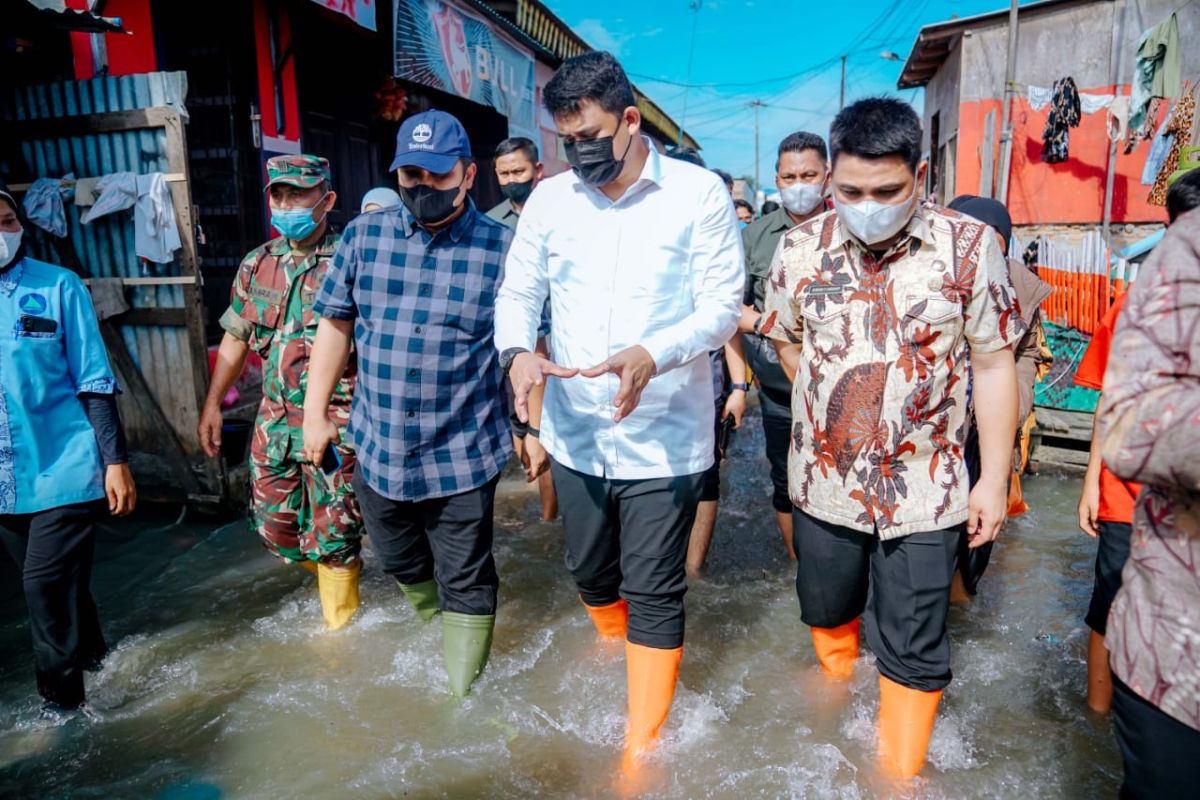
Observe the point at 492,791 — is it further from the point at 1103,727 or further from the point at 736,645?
the point at 1103,727

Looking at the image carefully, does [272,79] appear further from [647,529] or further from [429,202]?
[647,529]

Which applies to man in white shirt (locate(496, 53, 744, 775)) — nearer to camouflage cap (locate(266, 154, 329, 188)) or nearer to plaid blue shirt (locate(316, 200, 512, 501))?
plaid blue shirt (locate(316, 200, 512, 501))

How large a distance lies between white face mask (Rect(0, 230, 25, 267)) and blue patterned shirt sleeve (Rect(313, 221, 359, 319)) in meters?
1.00

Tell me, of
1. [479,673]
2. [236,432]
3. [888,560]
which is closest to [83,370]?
[479,673]

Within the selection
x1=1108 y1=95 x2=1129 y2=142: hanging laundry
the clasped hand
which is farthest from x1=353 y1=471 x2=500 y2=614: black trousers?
x1=1108 y1=95 x2=1129 y2=142: hanging laundry

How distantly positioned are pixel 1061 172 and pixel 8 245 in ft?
51.4

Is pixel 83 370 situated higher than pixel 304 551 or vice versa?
pixel 83 370

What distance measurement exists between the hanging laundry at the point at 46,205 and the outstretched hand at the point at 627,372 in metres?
4.48

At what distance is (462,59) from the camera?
9.29 meters

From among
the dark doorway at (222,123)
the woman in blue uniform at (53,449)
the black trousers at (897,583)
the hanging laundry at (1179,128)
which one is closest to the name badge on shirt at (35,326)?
the woman in blue uniform at (53,449)

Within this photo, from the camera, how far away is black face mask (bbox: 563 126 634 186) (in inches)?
99.1

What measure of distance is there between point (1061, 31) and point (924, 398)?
15039 mm

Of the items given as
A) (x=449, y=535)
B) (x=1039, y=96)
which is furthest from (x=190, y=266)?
(x=1039, y=96)

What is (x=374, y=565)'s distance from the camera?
4.62m
